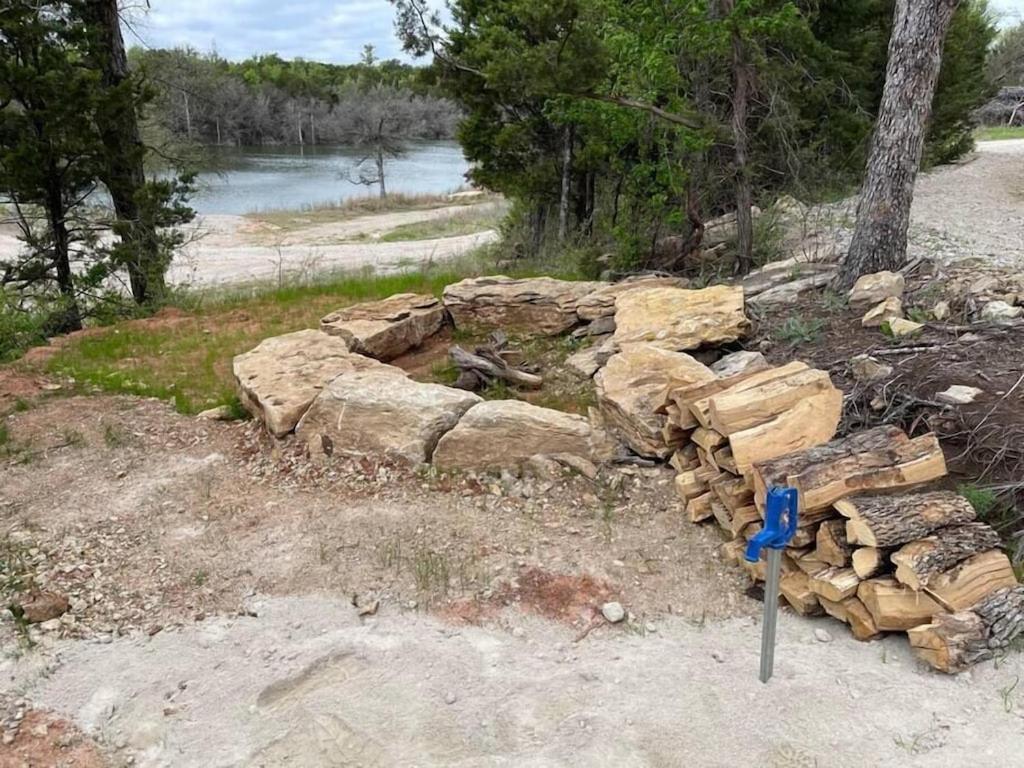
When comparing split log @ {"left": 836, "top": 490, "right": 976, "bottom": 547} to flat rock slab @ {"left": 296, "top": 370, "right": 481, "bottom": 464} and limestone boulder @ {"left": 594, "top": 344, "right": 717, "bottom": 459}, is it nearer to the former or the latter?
limestone boulder @ {"left": 594, "top": 344, "right": 717, "bottom": 459}

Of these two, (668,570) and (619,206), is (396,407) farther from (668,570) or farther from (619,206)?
(619,206)

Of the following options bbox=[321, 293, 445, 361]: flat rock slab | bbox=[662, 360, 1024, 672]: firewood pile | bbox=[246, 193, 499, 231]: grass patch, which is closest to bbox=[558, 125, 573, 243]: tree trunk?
bbox=[321, 293, 445, 361]: flat rock slab

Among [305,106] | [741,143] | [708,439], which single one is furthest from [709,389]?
[305,106]

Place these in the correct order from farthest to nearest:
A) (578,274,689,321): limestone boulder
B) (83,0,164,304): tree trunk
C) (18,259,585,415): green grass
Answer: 1. (83,0,164,304): tree trunk
2. (578,274,689,321): limestone boulder
3. (18,259,585,415): green grass

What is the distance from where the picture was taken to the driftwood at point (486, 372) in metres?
5.94

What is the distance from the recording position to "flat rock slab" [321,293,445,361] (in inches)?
257

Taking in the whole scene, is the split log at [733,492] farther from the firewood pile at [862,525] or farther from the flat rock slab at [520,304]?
the flat rock slab at [520,304]

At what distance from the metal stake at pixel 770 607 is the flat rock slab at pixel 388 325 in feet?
14.1

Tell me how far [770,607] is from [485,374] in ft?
11.4

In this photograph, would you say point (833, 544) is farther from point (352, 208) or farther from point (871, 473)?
point (352, 208)

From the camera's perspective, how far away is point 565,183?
37.2 ft

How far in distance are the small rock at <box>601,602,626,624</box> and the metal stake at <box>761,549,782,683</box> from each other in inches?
25.6

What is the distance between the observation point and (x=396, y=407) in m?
4.82

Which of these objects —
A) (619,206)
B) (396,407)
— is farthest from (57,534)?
(619,206)
